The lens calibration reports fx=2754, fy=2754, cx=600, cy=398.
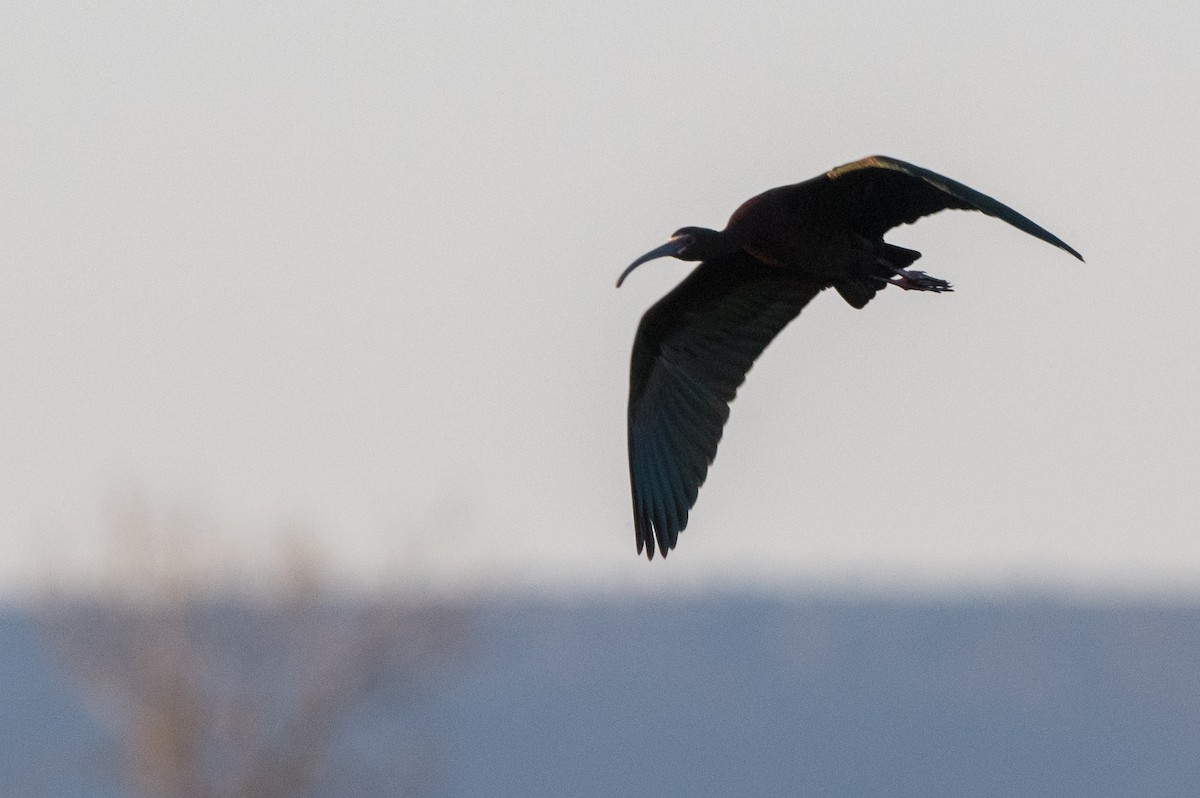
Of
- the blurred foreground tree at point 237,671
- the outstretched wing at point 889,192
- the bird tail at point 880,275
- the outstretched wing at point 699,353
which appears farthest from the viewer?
the blurred foreground tree at point 237,671

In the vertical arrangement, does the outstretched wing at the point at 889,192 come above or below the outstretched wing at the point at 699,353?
above

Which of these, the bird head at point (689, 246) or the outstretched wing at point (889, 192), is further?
the bird head at point (689, 246)

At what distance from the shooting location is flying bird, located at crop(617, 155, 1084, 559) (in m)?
10.8

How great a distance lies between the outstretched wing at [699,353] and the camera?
38.0 feet

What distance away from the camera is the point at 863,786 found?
91625mm

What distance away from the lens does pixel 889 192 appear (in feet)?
35.0

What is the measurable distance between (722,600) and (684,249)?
117634 millimetres

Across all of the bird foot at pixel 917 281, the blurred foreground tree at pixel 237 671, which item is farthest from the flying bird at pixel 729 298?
the blurred foreground tree at pixel 237 671

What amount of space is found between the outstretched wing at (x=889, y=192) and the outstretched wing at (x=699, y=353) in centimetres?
79

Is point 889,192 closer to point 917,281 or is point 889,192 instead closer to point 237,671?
point 917,281

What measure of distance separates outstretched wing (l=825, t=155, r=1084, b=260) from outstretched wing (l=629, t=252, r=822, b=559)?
790 millimetres

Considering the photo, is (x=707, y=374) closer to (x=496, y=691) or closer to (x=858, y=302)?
(x=858, y=302)

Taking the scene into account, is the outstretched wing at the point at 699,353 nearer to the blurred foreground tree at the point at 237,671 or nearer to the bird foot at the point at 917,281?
the bird foot at the point at 917,281

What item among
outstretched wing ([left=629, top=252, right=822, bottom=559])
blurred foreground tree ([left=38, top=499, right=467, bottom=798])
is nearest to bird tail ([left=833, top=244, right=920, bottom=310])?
outstretched wing ([left=629, top=252, right=822, bottom=559])
